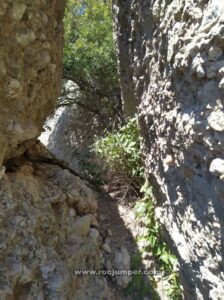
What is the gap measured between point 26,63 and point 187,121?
1234 mm

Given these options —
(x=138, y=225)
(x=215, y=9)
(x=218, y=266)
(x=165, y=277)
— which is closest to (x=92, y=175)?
(x=138, y=225)

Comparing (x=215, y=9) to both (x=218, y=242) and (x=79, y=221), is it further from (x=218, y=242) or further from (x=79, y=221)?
(x=79, y=221)

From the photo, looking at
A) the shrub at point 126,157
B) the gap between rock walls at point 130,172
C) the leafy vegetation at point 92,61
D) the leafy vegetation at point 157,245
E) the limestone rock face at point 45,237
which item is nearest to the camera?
the gap between rock walls at point 130,172

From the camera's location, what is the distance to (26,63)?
2.18m

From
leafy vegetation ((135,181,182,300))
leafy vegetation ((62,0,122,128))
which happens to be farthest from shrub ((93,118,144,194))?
leafy vegetation ((62,0,122,128))

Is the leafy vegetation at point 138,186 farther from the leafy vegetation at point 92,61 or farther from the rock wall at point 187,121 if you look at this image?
the leafy vegetation at point 92,61

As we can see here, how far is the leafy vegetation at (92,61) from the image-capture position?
15.8ft

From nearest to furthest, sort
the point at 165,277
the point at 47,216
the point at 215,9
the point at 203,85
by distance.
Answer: the point at 215,9 → the point at 203,85 → the point at 47,216 → the point at 165,277

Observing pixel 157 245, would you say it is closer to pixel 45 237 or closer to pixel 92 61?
pixel 45 237

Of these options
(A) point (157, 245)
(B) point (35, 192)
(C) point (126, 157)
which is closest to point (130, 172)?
(C) point (126, 157)

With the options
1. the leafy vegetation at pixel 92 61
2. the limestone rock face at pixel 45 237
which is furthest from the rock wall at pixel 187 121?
the leafy vegetation at pixel 92 61

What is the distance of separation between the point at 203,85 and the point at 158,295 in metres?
1.70

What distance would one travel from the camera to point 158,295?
7.84 ft

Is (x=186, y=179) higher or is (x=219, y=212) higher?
(x=186, y=179)
